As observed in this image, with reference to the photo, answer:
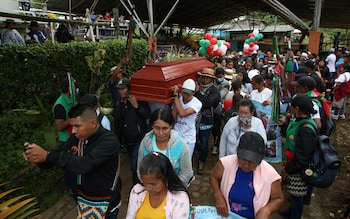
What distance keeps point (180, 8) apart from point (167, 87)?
16.5 m

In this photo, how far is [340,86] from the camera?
6.09 metres

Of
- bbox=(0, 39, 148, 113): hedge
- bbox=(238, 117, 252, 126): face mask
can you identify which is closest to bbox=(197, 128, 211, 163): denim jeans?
bbox=(238, 117, 252, 126): face mask

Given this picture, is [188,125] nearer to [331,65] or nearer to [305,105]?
[305,105]

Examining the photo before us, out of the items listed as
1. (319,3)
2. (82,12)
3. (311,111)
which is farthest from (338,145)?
(82,12)

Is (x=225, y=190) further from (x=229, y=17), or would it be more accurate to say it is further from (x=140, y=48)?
(x=229, y=17)

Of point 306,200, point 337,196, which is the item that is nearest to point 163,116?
point 306,200

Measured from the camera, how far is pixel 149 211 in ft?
5.22

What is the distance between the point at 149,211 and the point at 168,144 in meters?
0.65

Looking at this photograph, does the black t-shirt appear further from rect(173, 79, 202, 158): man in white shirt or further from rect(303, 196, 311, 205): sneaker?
rect(303, 196, 311, 205): sneaker

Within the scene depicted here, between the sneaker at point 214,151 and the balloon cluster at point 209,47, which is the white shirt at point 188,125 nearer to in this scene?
the sneaker at point 214,151

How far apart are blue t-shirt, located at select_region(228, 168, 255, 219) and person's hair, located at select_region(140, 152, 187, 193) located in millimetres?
386

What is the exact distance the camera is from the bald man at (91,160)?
161cm

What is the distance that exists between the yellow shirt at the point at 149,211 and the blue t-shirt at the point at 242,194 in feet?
1.67

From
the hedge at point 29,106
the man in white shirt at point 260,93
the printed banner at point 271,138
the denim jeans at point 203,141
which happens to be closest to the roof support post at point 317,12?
the man in white shirt at point 260,93
